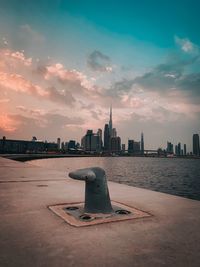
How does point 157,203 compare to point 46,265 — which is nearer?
point 46,265

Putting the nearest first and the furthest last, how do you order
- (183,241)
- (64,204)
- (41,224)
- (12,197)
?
(183,241), (41,224), (64,204), (12,197)

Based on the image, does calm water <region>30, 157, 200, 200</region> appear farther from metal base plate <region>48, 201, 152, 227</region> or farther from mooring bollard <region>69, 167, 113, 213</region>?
mooring bollard <region>69, 167, 113, 213</region>

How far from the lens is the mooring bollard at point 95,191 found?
4801mm

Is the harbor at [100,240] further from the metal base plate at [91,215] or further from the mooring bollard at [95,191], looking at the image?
the mooring bollard at [95,191]

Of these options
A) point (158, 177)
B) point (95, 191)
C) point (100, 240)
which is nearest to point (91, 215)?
point (95, 191)

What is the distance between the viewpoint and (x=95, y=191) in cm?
487

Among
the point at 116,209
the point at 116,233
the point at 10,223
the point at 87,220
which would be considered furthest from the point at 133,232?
the point at 10,223

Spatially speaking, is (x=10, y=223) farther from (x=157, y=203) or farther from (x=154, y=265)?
(x=157, y=203)

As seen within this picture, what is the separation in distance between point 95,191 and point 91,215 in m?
0.49

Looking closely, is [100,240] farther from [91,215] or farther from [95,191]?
[95,191]

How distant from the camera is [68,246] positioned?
321 centimetres

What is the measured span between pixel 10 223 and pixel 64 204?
182 centimetres

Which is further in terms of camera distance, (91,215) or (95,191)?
(95,191)

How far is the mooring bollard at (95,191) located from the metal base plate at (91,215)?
0.13 m
